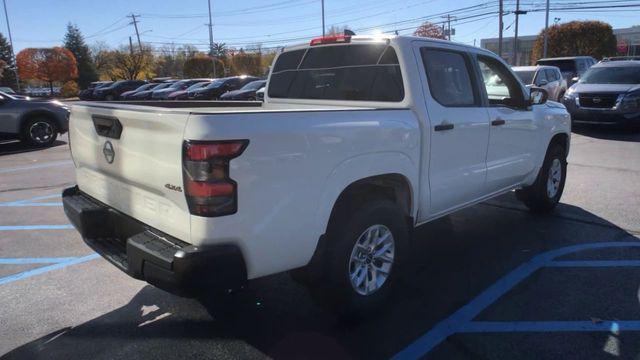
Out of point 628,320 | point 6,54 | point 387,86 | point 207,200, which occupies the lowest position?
point 628,320

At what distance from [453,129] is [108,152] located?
8.53 ft

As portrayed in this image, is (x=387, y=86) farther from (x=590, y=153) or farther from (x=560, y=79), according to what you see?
(x=560, y=79)

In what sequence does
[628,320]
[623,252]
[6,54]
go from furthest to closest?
[6,54] < [623,252] < [628,320]

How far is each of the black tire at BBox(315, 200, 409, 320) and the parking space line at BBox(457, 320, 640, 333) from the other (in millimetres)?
655

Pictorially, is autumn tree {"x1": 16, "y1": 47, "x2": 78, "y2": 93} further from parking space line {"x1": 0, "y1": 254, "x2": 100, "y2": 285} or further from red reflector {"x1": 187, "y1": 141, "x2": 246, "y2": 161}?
red reflector {"x1": 187, "y1": 141, "x2": 246, "y2": 161}

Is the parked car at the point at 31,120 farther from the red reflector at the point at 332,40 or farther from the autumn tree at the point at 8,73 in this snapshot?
the autumn tree at the point at 8,73

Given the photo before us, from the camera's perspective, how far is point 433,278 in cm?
413

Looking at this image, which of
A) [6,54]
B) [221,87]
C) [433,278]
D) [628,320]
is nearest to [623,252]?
[628,320]

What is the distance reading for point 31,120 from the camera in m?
12.6

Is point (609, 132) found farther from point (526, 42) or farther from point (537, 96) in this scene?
point (526, 42)

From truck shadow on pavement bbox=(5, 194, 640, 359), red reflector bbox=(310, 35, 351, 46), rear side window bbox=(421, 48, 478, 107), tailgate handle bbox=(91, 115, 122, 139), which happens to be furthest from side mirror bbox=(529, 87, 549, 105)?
tailgate handle bbox=(91, 115, 122, 139)

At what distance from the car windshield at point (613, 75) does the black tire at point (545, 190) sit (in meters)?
9.91

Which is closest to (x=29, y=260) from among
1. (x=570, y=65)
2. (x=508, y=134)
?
(x=508, y=134)

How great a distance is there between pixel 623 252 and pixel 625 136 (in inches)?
388
